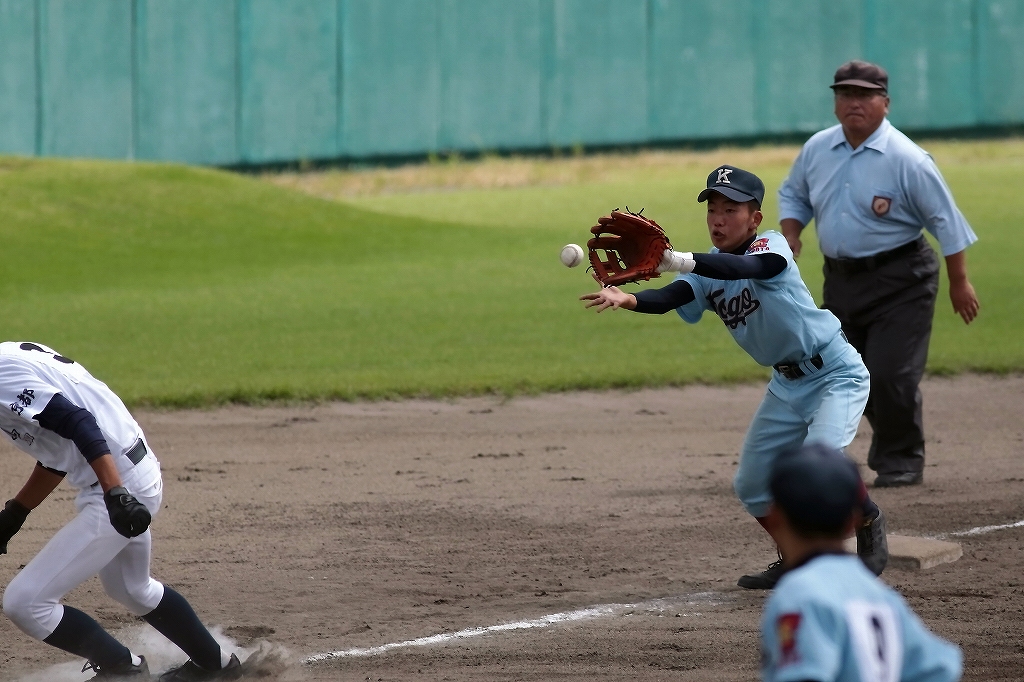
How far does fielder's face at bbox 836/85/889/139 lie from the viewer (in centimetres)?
691

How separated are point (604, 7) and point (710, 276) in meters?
24.7

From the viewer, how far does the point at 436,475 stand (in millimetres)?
7941

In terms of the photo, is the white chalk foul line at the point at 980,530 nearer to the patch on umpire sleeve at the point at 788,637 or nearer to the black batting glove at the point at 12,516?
the black batting glove at the point at 12,516

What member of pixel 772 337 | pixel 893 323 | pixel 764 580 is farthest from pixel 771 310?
pixel 893 323

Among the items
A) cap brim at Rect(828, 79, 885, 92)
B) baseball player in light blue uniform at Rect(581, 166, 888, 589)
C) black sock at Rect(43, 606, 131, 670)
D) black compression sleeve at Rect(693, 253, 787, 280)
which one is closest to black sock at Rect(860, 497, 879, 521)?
baseball player in light blue uniform at Rect(581, 166, 888, 589)

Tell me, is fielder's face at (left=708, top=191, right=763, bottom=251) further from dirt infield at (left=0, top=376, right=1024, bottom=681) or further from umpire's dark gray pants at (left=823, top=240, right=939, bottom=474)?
umpire's dark gray pants at (left=823, top=240, right=939, bottom=474)

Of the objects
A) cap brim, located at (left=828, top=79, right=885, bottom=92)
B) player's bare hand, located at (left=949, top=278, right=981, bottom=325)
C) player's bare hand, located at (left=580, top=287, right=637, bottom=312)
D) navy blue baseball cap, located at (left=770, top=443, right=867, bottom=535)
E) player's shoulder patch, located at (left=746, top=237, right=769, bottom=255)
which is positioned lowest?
player's bare hand, located at (left=949, top=278, right=981, bottom=325)

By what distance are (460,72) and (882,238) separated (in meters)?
21.5

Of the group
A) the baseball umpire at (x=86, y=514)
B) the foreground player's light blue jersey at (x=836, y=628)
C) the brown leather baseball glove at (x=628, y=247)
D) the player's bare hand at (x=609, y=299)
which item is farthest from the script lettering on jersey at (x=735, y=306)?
the foreground player's light blue jersey at (x=836, y=628)

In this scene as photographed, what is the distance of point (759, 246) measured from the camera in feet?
16.7

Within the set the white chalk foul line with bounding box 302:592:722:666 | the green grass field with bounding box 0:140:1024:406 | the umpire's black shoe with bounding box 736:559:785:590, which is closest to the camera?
the white chalk foul line with bounding box 302:592:722:666

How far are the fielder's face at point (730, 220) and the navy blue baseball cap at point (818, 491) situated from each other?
2765mm

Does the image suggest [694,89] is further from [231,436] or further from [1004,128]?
[231,436]

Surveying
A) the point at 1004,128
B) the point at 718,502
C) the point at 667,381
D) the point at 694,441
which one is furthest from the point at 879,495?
the point at 1004,128
